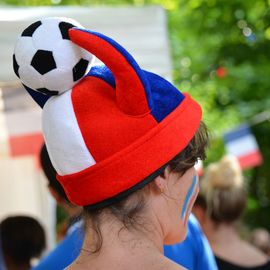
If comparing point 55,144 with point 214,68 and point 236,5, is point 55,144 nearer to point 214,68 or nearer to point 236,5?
point 236,5

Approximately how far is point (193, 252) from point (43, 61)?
1.09 meters

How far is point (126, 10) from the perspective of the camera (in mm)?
3160

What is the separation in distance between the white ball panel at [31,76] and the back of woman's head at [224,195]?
1.91 m

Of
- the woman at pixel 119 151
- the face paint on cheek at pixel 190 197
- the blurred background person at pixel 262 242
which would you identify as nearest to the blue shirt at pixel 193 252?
the face paint on cheek at pixel 190 197

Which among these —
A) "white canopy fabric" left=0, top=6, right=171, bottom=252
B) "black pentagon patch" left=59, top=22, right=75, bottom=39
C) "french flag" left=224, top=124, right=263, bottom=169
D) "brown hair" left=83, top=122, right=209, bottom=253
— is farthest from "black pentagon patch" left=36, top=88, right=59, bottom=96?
"french flag" left=224, top=124, right=263, bottom=169

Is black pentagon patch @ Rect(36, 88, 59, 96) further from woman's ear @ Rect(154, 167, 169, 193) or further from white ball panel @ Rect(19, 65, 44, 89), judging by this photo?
woman's ear @ Rect(154, 167, 169, 193)

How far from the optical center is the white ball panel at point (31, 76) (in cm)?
147

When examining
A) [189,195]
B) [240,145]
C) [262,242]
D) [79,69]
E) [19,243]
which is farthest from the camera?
[240,145]

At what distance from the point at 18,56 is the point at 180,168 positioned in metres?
0.45

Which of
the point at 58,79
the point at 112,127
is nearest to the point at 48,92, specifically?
the point at 58,79

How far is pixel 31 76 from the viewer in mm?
1477

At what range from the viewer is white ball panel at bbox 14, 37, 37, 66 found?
4.80 feet

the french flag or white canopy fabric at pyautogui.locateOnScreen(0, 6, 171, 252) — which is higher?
white canopy fabric at pyautogui.locateOnScreen(0, 6, 171, 252)

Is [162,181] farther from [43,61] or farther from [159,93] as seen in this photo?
[43,61]
